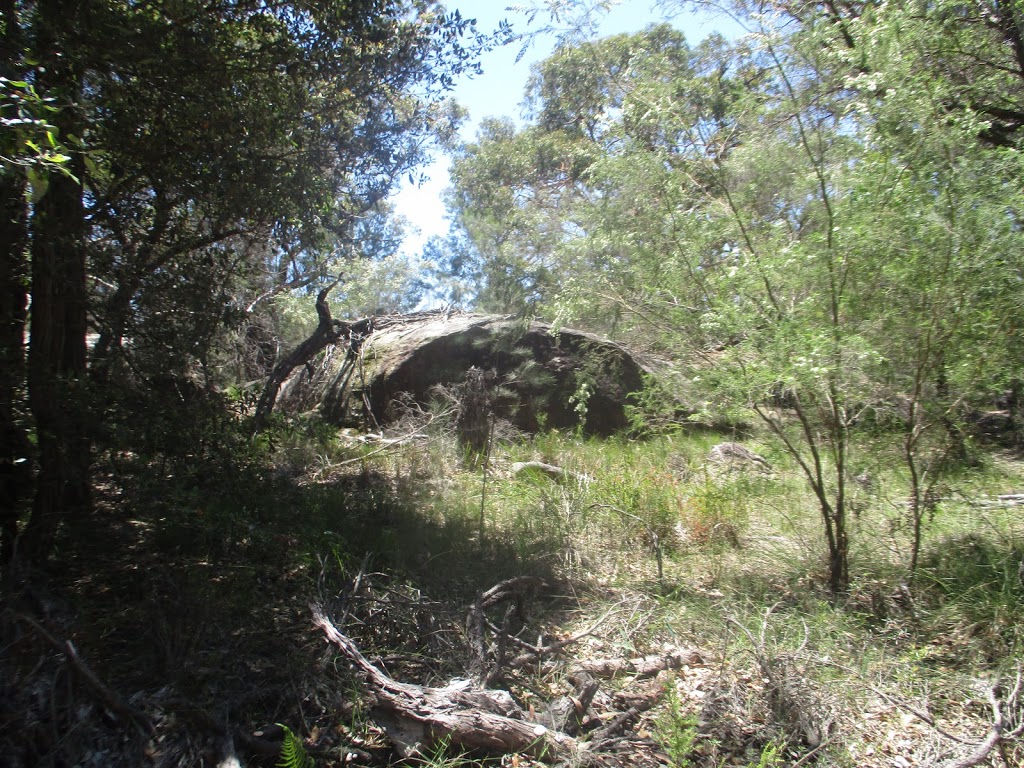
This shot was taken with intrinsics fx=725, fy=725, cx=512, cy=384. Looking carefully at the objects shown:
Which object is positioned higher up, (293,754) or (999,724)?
(293,754)

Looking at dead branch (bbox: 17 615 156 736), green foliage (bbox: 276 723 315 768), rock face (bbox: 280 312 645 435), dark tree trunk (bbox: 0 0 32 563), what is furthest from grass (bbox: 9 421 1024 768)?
rock face (bbox: 280 312 645 435)

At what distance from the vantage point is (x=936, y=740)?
336 centimetres

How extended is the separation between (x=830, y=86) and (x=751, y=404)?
2138 mm

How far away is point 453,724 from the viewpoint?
3.13 metres

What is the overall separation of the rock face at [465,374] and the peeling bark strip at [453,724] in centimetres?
513

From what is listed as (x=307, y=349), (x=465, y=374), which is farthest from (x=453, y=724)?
(x=465, y=374)

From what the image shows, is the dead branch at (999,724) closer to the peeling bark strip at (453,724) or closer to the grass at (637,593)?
the grass at (637,593)

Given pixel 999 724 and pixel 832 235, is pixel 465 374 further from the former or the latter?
pixel 999 724

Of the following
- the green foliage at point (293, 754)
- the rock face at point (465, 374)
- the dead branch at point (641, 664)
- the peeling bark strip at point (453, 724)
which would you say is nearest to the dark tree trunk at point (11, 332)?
the green foliage at point (293, 754)

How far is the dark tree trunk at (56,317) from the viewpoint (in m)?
3.94

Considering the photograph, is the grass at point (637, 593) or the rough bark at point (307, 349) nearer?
the grass at point (637, 593)

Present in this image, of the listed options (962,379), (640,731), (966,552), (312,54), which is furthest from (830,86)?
(640,731)

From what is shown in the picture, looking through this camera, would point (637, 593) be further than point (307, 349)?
No

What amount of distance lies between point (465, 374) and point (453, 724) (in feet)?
18.1
